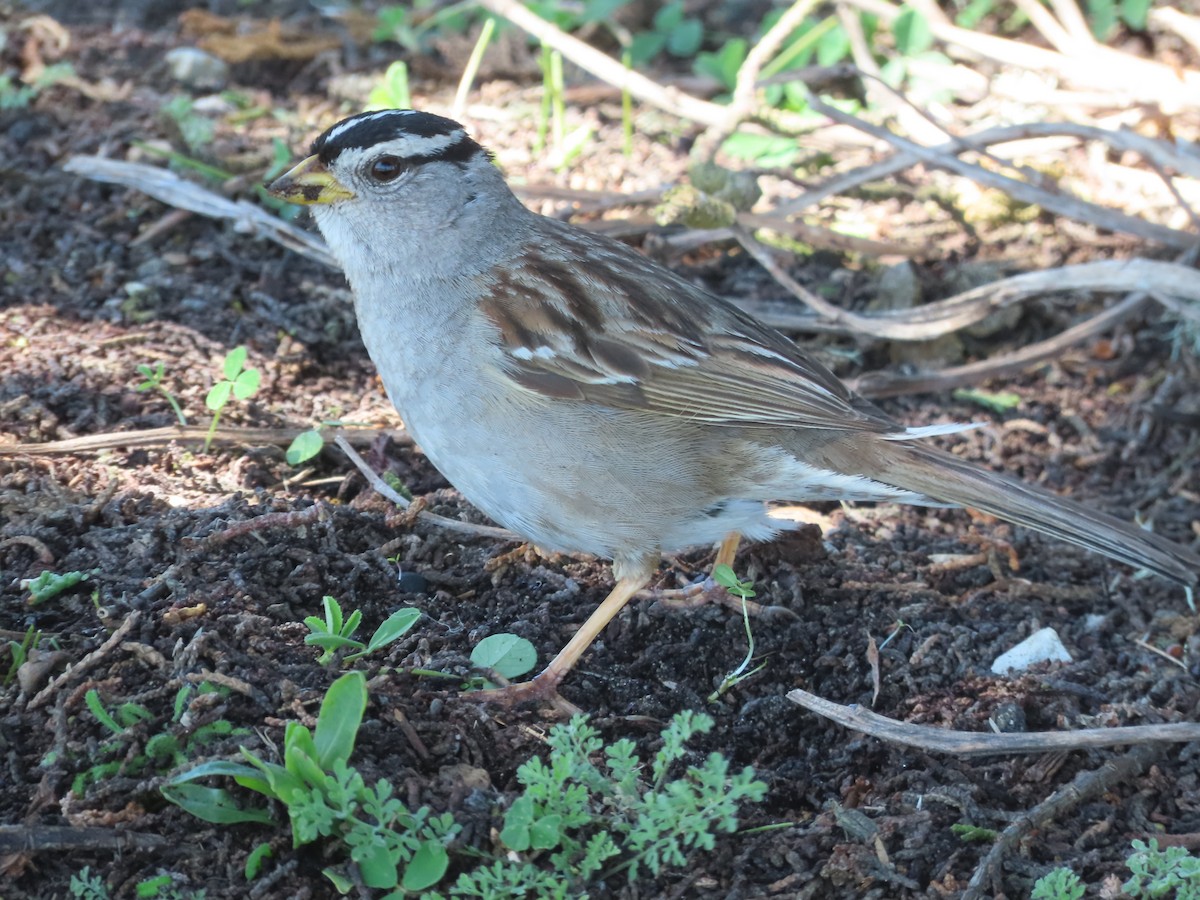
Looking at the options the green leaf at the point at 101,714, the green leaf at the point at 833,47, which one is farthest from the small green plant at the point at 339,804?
the green leaf at the point at 833,47

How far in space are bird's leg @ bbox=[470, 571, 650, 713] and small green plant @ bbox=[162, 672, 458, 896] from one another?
1.73ft

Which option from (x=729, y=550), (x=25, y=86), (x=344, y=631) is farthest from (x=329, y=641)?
(x=25, y=86)

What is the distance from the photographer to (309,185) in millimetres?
4020

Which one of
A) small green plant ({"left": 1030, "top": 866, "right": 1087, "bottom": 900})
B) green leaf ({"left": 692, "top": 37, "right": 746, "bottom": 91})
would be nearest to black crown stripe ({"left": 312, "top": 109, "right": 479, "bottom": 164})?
small green plant ({"left": 1030, "top": 866, "right": 1087, "bottom": 900})

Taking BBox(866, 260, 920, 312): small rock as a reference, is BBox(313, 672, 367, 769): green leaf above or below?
above

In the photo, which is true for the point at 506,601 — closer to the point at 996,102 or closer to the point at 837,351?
the point at 837,351

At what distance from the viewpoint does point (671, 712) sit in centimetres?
349

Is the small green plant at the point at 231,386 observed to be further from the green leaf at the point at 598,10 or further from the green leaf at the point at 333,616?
the green leaf at the point at 598,10

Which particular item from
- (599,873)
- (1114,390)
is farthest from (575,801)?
(1114,390)

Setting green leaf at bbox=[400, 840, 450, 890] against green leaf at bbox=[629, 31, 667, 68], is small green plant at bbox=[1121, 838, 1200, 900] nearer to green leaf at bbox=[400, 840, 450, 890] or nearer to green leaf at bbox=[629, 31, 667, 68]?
green leaf at bbox=[400, 840, 450, 890]

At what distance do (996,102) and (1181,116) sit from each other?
906mm

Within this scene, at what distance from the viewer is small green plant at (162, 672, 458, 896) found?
8.98 ft

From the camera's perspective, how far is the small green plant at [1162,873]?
2.84 metres

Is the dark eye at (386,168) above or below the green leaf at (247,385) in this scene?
above
